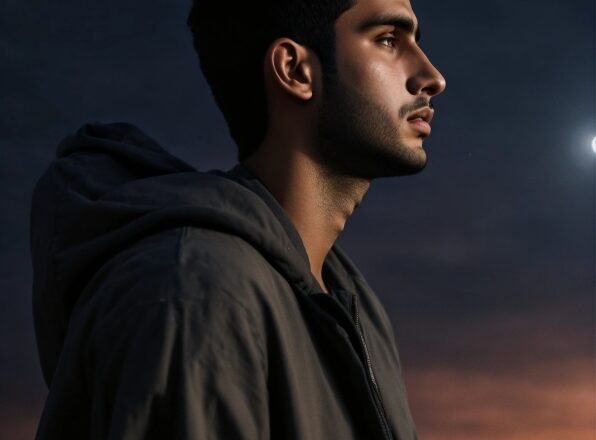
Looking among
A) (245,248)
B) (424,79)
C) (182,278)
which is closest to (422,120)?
(424,79)

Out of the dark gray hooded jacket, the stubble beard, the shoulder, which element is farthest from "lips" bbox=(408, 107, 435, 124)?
the shoulder

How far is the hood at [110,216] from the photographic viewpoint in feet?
8.33

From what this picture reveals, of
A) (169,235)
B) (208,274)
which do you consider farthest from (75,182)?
(208,274)

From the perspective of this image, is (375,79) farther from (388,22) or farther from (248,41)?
(248,41)

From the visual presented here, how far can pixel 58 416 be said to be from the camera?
7.66 ft

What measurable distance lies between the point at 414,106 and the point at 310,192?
574mm

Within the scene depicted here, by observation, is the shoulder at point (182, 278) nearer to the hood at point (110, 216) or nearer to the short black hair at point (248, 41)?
the hood at point (110, 216)

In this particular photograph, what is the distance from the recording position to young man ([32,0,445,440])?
214 cm

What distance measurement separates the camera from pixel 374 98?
11.0ft

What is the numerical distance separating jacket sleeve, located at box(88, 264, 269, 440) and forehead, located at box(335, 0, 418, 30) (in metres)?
1.67

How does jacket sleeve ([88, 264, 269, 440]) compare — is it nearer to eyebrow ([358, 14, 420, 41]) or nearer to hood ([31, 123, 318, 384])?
hood ([31, 123, 318, 384])

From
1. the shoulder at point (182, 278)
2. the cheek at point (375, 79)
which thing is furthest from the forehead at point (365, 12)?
the shoulder at point (182, 278)

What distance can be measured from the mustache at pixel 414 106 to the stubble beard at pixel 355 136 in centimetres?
6

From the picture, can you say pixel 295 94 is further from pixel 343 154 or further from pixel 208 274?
pixel 208 274
